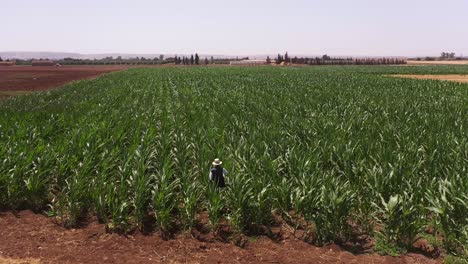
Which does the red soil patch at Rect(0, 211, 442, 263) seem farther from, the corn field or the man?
the man

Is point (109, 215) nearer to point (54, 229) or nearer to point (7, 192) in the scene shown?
point (54, 229)


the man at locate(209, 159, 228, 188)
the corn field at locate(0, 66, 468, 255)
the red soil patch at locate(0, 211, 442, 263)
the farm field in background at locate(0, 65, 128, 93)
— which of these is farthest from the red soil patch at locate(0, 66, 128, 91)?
the man at locate(209, 159, 228, 188)

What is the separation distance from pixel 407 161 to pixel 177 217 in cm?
465

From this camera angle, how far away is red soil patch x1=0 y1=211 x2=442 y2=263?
6.03 meters

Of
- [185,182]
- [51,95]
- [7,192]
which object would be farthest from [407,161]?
[51,95]

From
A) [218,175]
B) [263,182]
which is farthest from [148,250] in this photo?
[263,182]

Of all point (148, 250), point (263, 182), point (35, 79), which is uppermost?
point (35, 79)

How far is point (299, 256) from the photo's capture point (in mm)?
6148

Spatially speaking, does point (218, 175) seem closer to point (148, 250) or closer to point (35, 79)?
point (148, 250)

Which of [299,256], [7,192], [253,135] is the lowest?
[299,256]

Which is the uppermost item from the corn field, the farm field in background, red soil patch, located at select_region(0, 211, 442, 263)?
the farm field in background

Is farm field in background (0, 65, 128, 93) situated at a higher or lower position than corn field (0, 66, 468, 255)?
higher

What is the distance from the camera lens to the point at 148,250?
6.35 m

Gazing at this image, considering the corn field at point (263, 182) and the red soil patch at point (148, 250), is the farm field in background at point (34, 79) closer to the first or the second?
the corn field at point (263, 182)
